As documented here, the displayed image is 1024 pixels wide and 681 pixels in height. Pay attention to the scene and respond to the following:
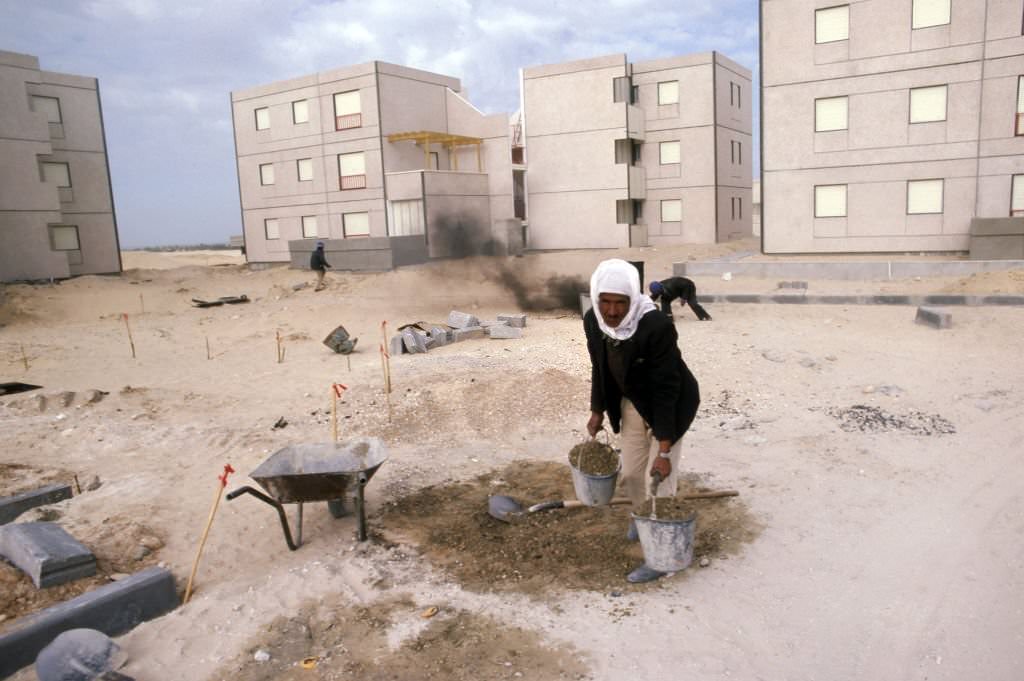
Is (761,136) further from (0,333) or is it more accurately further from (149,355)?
(0,333)

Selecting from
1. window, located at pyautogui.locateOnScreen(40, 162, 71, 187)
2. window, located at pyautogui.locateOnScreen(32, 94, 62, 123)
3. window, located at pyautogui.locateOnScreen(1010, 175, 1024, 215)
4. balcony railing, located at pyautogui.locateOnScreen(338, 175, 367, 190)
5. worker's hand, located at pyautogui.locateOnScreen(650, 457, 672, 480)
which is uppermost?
window, located at pyautogui.locateOnScreen(32, 94, 62, 123)

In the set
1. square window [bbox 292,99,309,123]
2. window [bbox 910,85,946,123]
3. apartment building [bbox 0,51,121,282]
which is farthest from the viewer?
square window [bbox 292,99,309,123]

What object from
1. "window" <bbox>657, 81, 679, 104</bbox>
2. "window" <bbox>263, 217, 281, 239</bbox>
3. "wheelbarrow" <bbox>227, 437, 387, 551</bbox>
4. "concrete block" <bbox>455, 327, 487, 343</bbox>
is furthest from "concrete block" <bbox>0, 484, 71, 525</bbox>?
"window" <bbox>657, 81, 679, 104</bbox>

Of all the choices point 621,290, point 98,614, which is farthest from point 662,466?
point 98,614

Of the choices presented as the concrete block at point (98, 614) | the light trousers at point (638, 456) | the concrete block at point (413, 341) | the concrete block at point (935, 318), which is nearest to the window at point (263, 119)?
the concrete block at point (413, 341)

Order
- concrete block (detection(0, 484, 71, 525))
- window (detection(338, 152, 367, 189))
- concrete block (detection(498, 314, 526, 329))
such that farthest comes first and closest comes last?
window (detection(338, 152, 367, 189)), concrete block (detection(498, 314, 526, 329)), concrete block (detection(0, 484, 71, 525))

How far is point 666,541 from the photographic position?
4.11 meters

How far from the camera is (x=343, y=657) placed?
3703 mm

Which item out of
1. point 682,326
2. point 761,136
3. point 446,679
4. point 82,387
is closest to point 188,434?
point 82,387

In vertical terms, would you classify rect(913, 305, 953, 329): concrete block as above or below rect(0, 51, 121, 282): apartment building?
below

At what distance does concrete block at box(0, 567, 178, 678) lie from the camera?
3.65 meters

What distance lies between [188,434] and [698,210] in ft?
84.4

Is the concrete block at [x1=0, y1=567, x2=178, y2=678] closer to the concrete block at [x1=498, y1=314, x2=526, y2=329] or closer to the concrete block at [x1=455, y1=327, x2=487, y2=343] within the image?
the concrete block at [x1=455, y1=327, x2=487, y2=343]

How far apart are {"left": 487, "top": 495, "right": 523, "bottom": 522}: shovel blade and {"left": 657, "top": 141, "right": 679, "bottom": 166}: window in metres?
27.0
